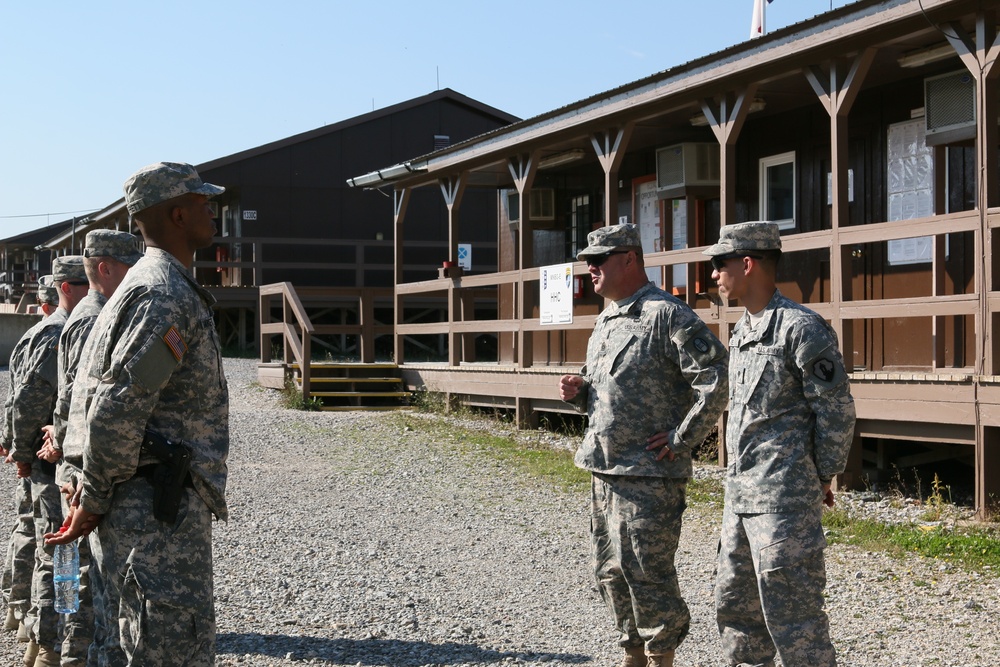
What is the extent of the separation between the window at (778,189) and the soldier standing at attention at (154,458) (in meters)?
9.50

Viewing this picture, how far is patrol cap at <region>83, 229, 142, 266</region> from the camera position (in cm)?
514

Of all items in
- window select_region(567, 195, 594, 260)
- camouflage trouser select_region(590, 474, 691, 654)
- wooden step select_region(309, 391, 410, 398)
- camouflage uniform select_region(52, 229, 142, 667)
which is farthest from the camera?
wooden step select_region(309, 391, 410, 398)

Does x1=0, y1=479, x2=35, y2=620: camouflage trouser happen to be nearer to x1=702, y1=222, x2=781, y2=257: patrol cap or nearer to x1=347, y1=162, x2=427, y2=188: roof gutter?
x1=702, y1=222, x2=781, y2=257: patrol cap

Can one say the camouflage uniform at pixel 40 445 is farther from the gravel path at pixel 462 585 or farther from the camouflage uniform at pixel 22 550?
the gravel path at pixel 462 585

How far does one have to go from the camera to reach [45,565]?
5266mm

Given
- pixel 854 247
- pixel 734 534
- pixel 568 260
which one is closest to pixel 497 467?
pixel 854 247

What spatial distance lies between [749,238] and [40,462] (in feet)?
10.8

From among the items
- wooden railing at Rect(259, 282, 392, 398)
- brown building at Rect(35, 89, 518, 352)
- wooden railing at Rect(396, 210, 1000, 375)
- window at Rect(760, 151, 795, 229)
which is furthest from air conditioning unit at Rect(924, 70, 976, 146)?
brown building at Rect(35, 89, 518, 352)

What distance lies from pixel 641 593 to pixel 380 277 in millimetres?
23679

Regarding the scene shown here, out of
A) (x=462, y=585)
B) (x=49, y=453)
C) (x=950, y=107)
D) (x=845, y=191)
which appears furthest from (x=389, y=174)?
(x=49, y=453)

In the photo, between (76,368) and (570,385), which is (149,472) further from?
(570,385)

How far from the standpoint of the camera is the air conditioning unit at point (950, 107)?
9.72 m

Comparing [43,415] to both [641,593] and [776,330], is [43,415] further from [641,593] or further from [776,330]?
[776,330]

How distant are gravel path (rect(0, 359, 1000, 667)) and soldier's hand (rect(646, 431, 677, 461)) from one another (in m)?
1.22
